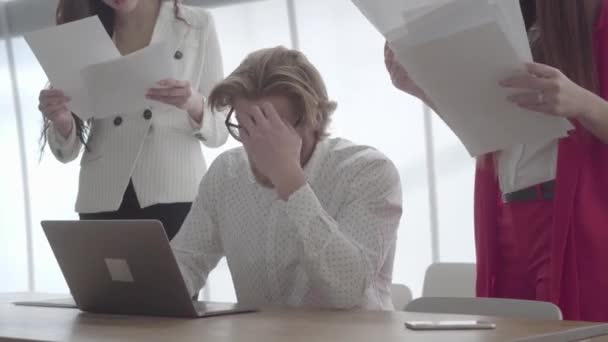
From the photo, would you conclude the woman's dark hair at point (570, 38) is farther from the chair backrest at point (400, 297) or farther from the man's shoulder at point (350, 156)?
the chair backrest at point (400, 297)

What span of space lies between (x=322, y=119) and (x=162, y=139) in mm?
891

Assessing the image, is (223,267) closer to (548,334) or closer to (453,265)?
(453,265)

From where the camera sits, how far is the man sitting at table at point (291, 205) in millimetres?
2096

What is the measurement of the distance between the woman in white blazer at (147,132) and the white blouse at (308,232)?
1.74ft

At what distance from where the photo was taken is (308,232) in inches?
82.0

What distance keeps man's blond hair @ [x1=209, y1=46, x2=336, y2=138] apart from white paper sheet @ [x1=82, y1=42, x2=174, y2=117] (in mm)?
415

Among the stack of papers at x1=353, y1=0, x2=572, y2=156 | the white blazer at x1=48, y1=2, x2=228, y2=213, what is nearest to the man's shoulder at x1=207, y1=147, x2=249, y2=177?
the white blazer at x1=48, y1=2, x2=228, y2=213

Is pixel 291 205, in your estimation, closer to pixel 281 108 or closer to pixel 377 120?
pixel 281 108

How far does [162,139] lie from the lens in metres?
3.14

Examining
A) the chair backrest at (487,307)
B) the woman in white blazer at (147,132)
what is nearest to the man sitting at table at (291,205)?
the chair backrest at (487,307)

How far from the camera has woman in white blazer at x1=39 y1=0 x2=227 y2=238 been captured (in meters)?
3.08

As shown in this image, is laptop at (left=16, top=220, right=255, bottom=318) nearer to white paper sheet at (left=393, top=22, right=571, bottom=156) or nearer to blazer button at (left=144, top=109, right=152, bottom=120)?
white paper sheet at (left=393, top=22, right=571, bottom=156)

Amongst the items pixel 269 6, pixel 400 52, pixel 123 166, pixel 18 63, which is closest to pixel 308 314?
pixel 400 52

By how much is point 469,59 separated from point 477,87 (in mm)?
71
